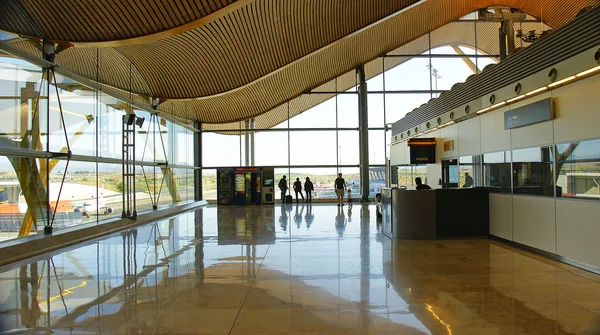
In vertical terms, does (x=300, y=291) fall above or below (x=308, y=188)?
below

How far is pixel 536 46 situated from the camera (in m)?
7.43

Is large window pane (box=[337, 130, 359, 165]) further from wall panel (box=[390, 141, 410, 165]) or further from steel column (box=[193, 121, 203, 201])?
steel column (box=[193, 121, 203, 201])

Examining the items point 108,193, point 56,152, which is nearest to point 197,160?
point 108,193

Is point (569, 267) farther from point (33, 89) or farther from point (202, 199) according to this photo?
point (202, 199)

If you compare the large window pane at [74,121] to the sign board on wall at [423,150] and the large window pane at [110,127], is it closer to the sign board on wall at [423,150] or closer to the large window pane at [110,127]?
the large window pane at [110,127]

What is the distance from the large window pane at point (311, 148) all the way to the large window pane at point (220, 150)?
2.98 m

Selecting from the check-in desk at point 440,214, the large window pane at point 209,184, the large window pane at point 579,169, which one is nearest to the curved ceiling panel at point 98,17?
the check-in desk at point 440,214

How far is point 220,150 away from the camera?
958 inches

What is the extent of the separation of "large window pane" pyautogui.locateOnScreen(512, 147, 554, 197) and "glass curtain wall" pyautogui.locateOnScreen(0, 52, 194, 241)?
9304 millimetres

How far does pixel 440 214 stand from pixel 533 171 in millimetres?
2131

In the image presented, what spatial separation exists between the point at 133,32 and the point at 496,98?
781 cm

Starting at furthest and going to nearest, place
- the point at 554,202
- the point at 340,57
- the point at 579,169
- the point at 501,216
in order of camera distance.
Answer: the point at 340,57 < the point at 501,216 < the point at 554,202 < the point at 579,169

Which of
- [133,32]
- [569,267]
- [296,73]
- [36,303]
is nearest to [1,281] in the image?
[36,303]

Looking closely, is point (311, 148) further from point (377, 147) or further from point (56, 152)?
point (56, 152)
